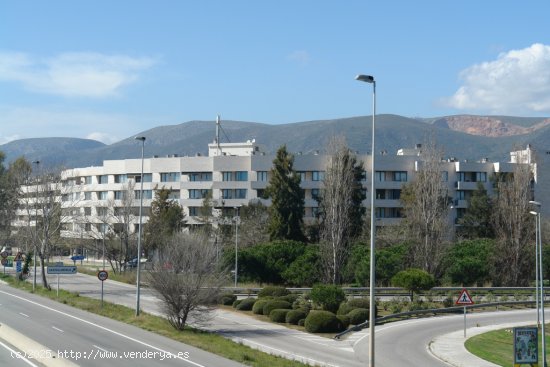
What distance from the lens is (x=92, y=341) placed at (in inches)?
1225

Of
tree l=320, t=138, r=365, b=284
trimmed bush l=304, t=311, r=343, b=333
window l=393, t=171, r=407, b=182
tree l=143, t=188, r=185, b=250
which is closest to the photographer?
trimmed bush l=304, t=311, r=343, b=333

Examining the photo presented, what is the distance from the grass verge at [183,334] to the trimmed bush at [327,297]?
11787 millimetres

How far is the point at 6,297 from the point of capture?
5338 centimetres

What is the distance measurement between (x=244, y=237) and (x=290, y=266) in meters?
14.2

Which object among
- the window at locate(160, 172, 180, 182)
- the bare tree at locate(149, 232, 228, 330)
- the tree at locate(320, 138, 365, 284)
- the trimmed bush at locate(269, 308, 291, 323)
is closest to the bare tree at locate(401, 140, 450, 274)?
the tree at locate(320, 138, 365, 284)

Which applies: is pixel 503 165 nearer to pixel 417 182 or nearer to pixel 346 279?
pixel 417 182

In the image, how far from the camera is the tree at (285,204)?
7800 centimetres

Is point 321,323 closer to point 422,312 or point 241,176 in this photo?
point 422,312

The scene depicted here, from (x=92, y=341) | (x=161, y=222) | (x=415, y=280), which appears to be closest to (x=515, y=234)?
(x=415, y=280)

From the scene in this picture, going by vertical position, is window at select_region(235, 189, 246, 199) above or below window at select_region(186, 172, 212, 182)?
below

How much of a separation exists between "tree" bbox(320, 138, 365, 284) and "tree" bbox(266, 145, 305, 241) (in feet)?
13.2

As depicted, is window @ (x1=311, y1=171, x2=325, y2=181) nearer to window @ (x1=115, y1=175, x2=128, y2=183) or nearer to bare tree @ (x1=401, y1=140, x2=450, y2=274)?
bare tree @ (x1=401, y1=140, x2=450, y2=274)

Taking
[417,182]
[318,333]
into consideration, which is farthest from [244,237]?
[318,333]

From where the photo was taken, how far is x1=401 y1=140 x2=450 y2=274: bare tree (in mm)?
69375
